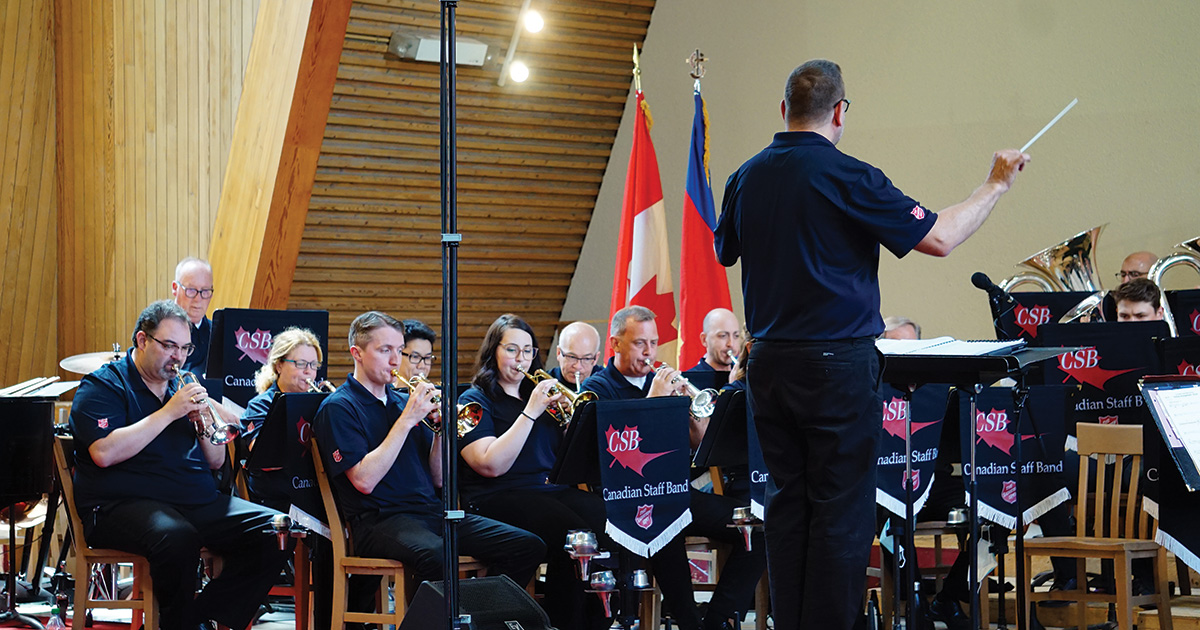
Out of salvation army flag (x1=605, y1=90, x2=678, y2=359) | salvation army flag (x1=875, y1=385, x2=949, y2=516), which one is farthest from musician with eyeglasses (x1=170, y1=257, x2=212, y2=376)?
salvation army flag (x1=875, y1=385, x2=949, y2=516)

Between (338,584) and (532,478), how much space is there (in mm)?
894

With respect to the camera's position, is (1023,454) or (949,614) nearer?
(1023,454)

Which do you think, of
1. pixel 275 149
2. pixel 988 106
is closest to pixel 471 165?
pixel 275 149

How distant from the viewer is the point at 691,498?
471 cm

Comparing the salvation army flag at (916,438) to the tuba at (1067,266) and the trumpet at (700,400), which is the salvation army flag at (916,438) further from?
the tuba at (1067,266)

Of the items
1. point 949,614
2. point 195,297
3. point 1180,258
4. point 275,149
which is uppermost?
point 275,149

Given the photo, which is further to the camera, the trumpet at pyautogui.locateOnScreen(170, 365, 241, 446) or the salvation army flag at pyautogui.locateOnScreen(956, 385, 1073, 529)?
the salvation army flag at pyautogui.locateOnScreen(956, 385, 1073, 529)

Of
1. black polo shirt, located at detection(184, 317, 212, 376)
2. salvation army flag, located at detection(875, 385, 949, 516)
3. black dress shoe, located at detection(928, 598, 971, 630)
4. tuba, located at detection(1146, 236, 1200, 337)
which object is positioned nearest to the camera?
salvation army flag, located at detection(875, 385, 949, 516)

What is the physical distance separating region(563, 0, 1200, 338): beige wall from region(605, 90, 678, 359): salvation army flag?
3.05 ft

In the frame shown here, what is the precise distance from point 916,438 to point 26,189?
681 centimetres

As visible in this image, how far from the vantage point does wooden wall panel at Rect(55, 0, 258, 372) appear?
306 inches

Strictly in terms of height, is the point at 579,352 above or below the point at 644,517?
above

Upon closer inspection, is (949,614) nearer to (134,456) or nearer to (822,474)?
(822,474)

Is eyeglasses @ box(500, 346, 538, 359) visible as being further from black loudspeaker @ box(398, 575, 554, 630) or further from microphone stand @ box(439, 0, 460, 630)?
microphone stand @ box(439, 0, 460, 630)
